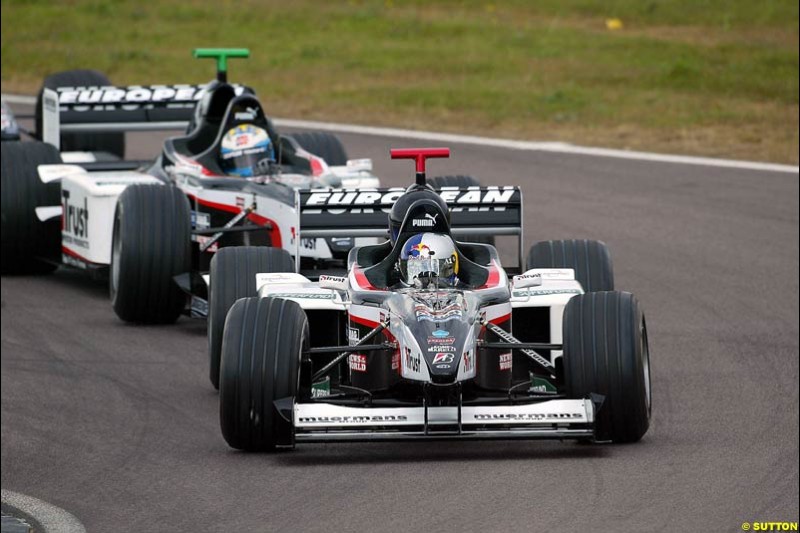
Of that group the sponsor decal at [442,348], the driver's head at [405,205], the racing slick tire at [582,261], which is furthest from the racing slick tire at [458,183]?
the sponsor decal at [442,348]

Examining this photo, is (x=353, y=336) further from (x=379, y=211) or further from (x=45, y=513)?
(x=45, y=513)

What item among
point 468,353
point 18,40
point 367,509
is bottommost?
point 367,509

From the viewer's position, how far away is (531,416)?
9219 millimetres

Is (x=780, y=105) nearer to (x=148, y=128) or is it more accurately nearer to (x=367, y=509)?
(x=148, y=128)

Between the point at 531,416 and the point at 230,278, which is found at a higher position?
the point at 230,278

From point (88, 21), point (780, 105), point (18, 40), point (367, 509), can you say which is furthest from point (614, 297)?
point (88, 21)

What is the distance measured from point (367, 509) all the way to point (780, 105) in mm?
20387

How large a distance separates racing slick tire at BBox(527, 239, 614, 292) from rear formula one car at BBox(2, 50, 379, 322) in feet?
6.99

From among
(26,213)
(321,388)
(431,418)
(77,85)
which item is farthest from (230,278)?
(77,85)

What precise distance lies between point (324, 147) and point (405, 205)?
6.93 m

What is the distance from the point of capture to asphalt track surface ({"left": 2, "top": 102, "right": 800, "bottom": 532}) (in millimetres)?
8594

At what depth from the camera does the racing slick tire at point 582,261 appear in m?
11.5

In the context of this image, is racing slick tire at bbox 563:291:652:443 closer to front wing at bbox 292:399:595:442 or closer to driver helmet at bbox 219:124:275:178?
front wing at bbox 292:399:595:442

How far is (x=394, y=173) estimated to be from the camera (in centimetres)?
2227
